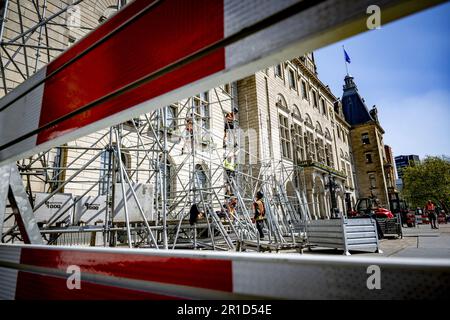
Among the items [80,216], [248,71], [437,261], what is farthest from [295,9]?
[80,216]

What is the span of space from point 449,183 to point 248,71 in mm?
46617

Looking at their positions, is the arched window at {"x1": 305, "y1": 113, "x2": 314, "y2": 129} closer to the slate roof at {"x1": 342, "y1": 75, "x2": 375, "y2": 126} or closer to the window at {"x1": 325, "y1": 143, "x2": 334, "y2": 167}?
the window at {"x1": 325, "y1": 143, "x2": 334, "y2": 167}

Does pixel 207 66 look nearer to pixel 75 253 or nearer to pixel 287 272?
pixel 287 272

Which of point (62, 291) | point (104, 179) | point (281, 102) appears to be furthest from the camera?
point (281, 102)

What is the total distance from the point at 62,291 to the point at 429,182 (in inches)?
1842


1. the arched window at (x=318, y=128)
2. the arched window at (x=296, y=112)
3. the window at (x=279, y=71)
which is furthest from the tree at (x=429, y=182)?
the window at (x=279, y=71)

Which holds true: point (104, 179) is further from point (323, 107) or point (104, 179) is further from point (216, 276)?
point (323, 107)

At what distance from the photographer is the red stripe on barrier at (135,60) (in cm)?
93

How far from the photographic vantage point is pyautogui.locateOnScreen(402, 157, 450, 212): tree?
3597 cm

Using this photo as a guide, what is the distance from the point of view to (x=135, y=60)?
3.68 feet

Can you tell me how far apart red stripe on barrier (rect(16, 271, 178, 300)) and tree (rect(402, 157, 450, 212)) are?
149 feet

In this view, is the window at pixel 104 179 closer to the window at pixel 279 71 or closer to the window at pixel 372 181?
the window at pixel 279 71

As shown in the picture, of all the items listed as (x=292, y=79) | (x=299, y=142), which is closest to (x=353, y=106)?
(x=292, y=79)

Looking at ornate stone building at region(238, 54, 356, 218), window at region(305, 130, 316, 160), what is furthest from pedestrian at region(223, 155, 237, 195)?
window at region(305, 130, 316, 160)
